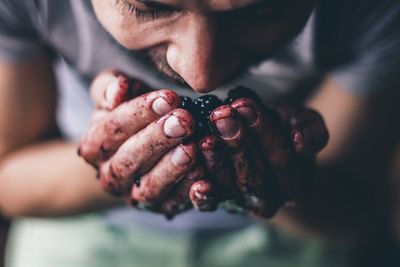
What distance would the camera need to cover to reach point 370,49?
0.48 meters

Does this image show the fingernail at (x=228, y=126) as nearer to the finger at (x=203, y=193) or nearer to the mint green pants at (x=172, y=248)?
the finger at (x=203, y=193)

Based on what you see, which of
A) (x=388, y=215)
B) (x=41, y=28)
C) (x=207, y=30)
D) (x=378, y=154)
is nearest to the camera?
(x=207, y=30)

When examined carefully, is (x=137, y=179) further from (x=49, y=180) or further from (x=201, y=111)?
(x=49, y=180)

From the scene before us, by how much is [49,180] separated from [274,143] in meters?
0.29

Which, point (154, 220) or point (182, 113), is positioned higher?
point (182, 113)

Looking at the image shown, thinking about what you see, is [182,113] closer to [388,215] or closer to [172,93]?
[172,93]

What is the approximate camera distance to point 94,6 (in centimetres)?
41

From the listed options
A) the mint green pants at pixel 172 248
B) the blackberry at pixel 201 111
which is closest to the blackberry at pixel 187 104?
the blackberry at pixel 201 111

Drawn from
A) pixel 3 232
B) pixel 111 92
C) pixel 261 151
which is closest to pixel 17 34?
pixel 111 92

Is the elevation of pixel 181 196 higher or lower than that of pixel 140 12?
lower

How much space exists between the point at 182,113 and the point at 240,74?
0.07 metres

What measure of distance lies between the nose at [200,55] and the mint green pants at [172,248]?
0.30m

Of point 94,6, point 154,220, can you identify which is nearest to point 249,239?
point 154,220

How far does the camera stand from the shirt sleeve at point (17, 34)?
455mm
